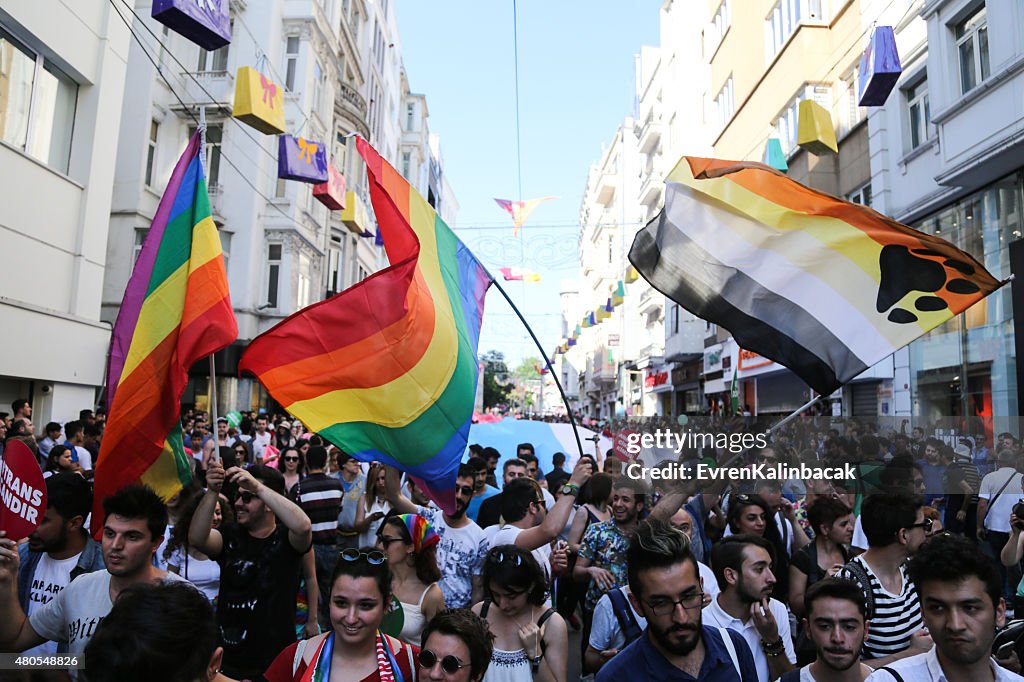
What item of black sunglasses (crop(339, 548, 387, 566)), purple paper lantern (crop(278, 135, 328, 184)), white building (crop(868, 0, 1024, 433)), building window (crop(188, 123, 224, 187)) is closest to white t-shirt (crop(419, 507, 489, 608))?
black sunglasses (crop(339, 548, 387, 566))

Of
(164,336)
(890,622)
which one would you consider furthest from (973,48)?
(164,336)

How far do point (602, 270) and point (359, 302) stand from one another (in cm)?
5216

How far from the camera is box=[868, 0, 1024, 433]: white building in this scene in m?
11.1

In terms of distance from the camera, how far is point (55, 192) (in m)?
12.1

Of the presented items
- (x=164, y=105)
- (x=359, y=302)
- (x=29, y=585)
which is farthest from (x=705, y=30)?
(x=29, y=585)

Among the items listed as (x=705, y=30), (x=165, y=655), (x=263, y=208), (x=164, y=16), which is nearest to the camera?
(x=165, y=655)

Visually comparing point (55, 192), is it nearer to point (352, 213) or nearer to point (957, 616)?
point (352, 213)

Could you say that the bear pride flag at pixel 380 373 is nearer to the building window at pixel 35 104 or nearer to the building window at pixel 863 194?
the building window at pixel 35 104

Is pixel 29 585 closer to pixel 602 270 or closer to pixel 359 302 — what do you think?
pixel 359 302

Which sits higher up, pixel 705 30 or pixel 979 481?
pixel 705 30

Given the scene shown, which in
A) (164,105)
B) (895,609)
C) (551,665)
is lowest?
(551,665)

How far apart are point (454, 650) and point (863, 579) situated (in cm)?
212

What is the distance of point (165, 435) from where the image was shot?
4.60m

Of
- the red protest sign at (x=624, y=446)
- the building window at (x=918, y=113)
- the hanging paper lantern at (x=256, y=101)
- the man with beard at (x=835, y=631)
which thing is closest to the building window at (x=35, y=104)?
the hanging paper lantern at (x=256, y=101)
